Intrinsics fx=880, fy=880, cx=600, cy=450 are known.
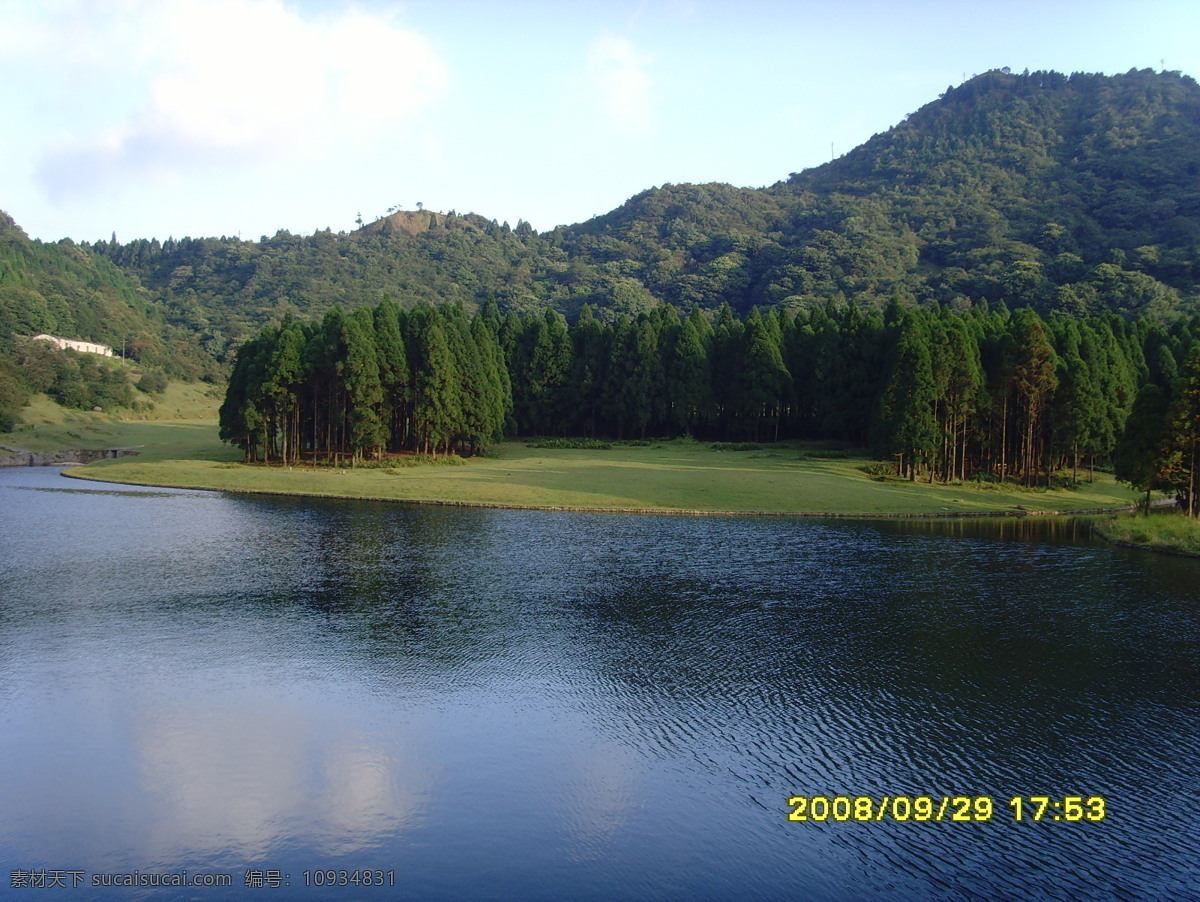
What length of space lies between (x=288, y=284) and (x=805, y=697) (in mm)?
190038

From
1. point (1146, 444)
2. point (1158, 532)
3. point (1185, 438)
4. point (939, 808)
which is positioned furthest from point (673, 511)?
point (939, 808)

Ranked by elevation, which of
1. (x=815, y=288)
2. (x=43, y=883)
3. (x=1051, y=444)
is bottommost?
(x=43, y=883)

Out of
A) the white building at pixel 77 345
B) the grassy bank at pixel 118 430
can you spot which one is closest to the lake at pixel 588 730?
the grassy bank at pixel 118 430

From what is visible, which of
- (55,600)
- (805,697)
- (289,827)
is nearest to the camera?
(289,827)

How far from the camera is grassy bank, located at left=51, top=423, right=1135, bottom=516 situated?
Result: 173 ft

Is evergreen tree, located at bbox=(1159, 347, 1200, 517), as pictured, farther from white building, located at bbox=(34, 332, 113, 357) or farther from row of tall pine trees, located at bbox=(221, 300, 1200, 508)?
white building, located at bbox=(34, 332, 113, 357)

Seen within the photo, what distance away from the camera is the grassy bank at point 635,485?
A: 52.8 m

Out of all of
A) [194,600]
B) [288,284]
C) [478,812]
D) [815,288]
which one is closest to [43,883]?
[478,812]

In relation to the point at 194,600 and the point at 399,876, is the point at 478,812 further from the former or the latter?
the point at 194,600

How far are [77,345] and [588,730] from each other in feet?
426

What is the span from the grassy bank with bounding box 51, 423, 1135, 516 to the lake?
61.9 ft

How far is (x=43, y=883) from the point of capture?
38.9 feet

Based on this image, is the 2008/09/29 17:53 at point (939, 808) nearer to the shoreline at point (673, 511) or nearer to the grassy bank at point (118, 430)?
the shoreline at point (673, 511)

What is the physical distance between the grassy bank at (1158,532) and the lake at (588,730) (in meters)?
6.97
